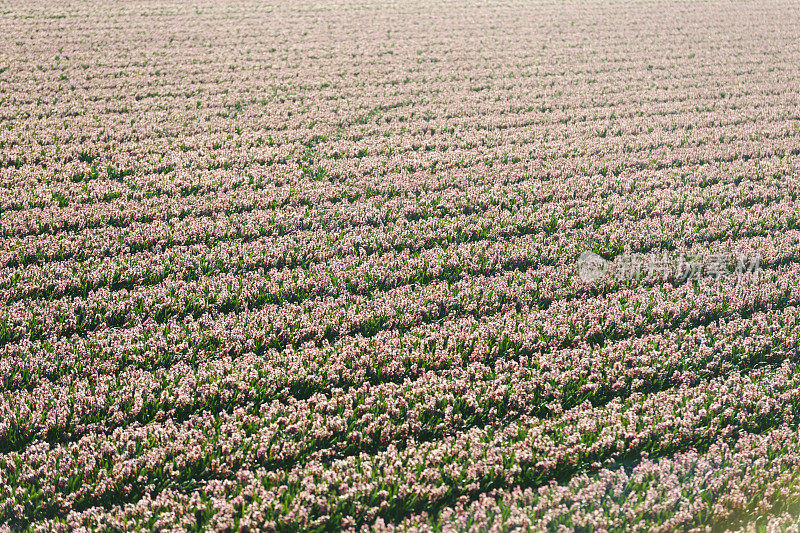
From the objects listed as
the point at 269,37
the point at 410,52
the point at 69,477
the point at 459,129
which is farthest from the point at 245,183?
the point at 269,37

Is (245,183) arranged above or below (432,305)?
above

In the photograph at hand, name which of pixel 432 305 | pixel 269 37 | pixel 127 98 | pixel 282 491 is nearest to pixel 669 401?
pixel 432 305

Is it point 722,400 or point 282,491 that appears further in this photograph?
point 722,400

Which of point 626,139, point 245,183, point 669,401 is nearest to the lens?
point 669,401

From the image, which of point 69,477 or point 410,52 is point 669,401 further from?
point 410,52

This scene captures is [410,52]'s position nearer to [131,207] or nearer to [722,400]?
[131,207]

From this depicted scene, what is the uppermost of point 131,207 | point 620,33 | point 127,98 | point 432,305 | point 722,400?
point 620,33

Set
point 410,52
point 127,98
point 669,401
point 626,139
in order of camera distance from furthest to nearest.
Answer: point 410,52
point 127,98
point 626,139
point 669,401
